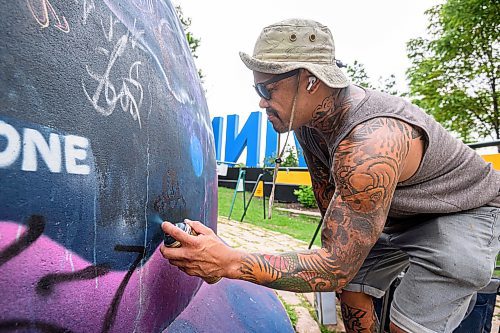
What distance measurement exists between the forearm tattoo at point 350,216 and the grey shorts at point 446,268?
1.78ft

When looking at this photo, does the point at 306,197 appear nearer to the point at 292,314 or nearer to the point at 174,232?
the point at 292,314

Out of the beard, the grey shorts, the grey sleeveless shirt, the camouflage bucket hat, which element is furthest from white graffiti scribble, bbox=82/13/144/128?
the grey shorts

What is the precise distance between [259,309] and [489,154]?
13.8 feet

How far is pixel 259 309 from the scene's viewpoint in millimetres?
2045

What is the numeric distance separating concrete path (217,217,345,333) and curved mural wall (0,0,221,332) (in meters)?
1.81

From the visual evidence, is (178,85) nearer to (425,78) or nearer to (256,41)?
(256,41)

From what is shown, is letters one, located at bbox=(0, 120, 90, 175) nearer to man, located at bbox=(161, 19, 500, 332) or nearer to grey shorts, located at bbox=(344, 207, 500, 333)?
man, located at bbox=(161, 19, 500, 332)

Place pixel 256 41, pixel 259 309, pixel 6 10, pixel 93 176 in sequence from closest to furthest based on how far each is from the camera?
pixel 6 10, pixel 93 176, pixel 256 41, pixel 259 309

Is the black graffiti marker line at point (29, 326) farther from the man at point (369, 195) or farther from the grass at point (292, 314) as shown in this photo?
the grass at point (292, 314)

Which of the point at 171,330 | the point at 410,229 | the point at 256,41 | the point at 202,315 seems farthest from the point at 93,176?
the point at 410,229

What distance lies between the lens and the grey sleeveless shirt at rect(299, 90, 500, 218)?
1828mm

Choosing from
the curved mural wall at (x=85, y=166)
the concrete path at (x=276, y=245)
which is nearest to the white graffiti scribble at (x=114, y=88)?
the curved mural wall at (x=85, y=166)

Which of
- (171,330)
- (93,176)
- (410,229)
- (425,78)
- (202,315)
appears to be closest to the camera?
(93,176)

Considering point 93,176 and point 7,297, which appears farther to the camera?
point 93,176
